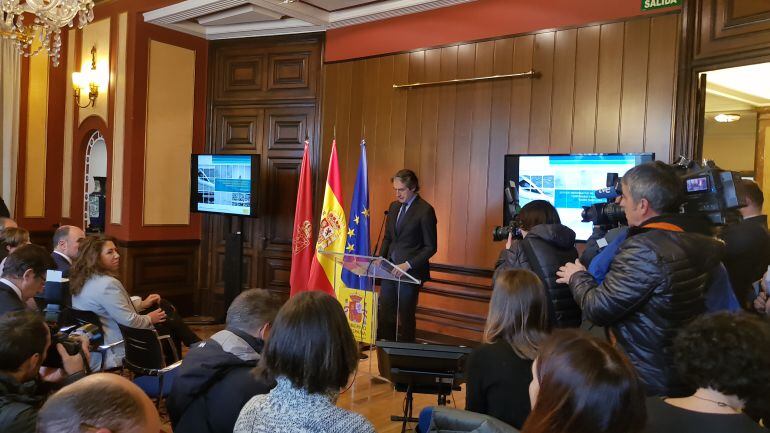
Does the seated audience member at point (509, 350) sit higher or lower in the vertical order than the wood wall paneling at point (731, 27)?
lower

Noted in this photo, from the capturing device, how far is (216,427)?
181 cm

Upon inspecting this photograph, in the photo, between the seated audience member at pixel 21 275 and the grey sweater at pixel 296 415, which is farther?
the seated audience member at pixel 21 275

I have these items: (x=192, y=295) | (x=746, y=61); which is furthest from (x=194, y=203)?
(x=746, y=61)

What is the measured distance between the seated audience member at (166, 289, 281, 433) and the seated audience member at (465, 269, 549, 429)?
0.64 metres

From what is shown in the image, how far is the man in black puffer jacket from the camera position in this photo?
6.20 feet

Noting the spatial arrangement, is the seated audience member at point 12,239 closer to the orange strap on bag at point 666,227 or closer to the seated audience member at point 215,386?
the seated audience member at point 215,386

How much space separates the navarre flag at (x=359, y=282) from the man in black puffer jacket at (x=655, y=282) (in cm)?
235

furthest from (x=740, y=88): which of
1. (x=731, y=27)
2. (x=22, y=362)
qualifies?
(x=22, y=362)

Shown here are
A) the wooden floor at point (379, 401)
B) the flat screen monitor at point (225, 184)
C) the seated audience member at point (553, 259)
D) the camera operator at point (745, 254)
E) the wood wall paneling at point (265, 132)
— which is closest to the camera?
the seated audience member at point (553, 259)

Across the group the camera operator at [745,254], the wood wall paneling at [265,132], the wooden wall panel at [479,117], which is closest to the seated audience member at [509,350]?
the camera operator at [745,254]

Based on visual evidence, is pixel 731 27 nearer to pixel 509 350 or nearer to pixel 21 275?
pixel 509 350

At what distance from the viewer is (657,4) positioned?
4.04 m

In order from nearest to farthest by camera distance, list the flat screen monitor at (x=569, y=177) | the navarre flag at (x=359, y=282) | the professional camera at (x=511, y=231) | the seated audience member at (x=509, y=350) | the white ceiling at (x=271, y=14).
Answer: the seated audience member at (x=509, y=350), the professional camera at (x=511, y=231), the flat screen monitor at (x=569, y=177), the navarre flag at (x=359, y=282), the white ceiling at (x=271, y=14)

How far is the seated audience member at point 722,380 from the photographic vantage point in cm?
131
